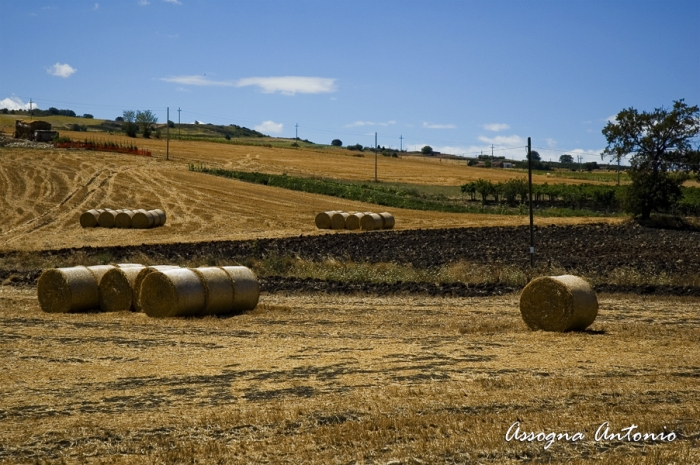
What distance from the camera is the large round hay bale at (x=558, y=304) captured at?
16.5m

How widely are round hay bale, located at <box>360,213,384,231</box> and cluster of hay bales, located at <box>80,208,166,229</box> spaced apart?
33.9 ft

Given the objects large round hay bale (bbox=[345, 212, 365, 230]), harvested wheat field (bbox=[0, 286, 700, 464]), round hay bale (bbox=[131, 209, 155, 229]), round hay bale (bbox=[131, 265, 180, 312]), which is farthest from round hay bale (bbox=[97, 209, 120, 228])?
harvested wheat field (bbox=[0, 286, 700, 464])

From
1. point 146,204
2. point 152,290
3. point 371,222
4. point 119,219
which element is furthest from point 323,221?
point 152,290

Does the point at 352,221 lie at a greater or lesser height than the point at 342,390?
greater

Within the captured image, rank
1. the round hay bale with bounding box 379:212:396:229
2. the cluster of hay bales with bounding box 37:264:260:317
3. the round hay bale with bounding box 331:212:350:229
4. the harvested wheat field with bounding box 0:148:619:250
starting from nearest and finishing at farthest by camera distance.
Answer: the cluster of hay bales with bounding box 37:264:260:317 → the harvested wheat field with bounding box 0:148:619:250 → the round hay bale with bounding box 331:212:350:229 → the round hay bale with bounding box 379:212:396:229

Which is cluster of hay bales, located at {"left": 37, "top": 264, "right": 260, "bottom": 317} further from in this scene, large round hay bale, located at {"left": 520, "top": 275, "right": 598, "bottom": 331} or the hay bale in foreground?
the hay bale in foreground

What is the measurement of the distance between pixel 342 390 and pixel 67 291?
10144 millimetres

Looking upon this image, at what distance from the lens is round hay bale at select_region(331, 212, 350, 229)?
1852 inches

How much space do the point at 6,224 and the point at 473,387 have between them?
3764cm

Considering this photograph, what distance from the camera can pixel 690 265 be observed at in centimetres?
2889

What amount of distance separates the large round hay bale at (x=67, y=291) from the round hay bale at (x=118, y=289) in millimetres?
237

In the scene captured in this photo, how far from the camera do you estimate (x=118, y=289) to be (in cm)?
2002

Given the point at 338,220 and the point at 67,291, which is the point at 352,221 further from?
the point at 67,291

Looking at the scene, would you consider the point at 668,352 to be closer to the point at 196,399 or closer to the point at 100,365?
the point at 196,399
